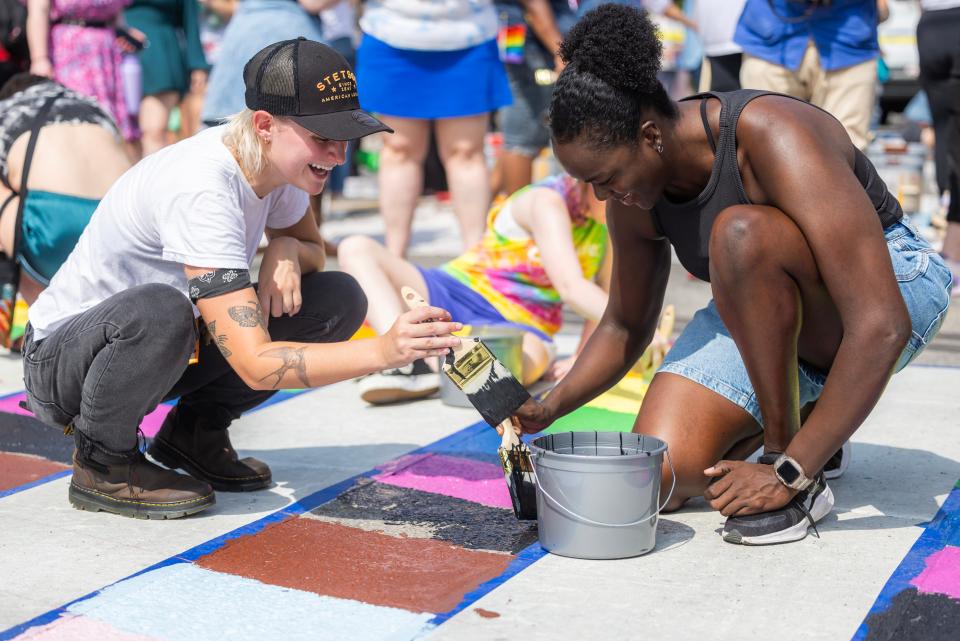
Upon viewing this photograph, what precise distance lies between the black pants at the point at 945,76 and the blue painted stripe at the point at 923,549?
3.25 m

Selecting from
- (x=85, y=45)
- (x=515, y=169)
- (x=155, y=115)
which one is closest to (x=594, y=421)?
(x=515, y=169)

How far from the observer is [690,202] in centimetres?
A: 274

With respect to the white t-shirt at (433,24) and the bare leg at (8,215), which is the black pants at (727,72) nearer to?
the white t-shirt at (433,24)

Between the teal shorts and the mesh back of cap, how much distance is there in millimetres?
1456

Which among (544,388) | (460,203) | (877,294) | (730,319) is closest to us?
(877,294)

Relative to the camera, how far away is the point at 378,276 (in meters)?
4.08

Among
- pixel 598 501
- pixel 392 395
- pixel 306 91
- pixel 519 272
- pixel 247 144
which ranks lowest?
pixel 392 395

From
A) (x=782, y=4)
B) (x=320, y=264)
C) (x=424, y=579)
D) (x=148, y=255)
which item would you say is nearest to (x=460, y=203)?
(x=782, y=4)

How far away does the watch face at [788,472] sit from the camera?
8.39 ft

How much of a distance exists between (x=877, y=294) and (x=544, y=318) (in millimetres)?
2074

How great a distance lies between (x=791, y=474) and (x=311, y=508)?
1165mm

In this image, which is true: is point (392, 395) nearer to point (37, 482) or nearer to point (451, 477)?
point (451, 477)

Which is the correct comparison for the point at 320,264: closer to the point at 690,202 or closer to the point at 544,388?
the point at 690,202

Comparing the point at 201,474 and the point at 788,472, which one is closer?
the point at 788,472
